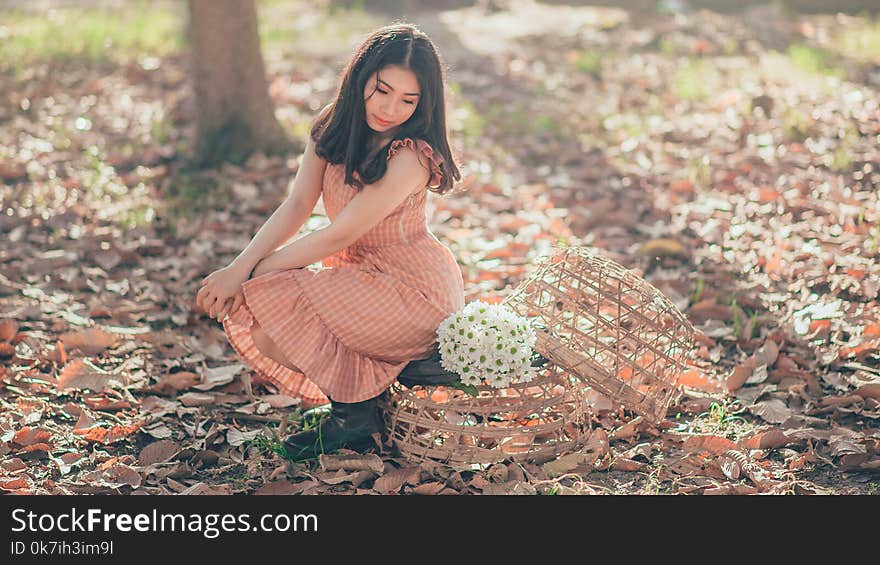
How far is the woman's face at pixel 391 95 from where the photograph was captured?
9.22ft

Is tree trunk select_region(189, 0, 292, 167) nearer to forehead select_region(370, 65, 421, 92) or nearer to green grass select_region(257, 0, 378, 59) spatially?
green grass select_region(257, 0, 378, 59)

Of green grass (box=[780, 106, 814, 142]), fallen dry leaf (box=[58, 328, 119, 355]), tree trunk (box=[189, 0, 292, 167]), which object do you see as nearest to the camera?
fallen dry leaf (box=[58, 328, 119, 355])

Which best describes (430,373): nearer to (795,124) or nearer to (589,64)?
(795,124)

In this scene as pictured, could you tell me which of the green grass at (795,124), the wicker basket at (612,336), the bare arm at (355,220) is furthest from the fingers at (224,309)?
the green grass at (795,124)

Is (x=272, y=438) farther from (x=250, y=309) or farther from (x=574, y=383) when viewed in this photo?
(x=574, y=383)

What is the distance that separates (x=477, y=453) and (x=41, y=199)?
318 cm

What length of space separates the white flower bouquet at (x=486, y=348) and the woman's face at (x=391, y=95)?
60 cm

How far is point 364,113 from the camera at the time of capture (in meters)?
2.90

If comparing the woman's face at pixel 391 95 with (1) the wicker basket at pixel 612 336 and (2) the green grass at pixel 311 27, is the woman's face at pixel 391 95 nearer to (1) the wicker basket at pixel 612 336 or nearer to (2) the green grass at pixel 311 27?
(1) the wicker basket at pixel 612 336

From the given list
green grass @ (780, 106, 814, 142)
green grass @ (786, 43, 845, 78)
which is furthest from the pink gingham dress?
green grass @ (786, 43, 845, 78)

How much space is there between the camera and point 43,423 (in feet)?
→ 10.3

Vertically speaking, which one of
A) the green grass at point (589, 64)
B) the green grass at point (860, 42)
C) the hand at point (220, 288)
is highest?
the green grass at point (860, 42)

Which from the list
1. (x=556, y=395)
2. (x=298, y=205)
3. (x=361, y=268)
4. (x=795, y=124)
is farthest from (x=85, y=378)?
(x=795, y=124)

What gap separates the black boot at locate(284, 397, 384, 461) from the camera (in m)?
2.94
